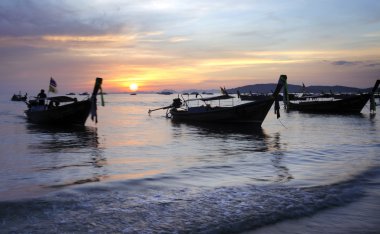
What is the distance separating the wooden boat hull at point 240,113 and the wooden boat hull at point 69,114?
9183 millimetres

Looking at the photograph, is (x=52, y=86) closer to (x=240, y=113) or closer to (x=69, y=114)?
(x=69, y=114)

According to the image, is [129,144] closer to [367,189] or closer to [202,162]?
[202,162]

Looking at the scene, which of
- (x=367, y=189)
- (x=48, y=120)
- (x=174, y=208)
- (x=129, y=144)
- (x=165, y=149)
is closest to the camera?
(x=174, y=208)

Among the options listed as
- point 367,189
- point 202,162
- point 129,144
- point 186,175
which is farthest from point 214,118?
point 367,189

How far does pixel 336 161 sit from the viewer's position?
471 inches

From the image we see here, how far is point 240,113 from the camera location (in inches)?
1099

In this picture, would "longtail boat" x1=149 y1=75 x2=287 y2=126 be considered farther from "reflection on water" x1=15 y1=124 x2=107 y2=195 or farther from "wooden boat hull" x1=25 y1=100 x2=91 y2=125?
"reflection on water" x1=15 y1=124 x2=107 y2=195

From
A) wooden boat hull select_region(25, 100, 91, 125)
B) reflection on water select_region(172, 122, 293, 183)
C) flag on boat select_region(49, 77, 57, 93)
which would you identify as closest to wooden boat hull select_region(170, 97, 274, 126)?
reflection on water select_region(172, 122, 293, 183)

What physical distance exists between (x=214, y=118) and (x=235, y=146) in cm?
1287

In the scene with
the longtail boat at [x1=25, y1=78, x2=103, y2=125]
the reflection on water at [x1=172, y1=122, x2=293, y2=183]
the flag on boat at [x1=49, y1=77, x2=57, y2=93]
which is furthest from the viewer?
the flag on boat at [x1=49, y1=77, x2=57, y2=93]

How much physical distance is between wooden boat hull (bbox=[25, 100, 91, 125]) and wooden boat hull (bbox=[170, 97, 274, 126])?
9.18 metres

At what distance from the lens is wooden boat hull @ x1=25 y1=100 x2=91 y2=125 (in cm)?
2824

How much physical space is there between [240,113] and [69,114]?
13.3 metres

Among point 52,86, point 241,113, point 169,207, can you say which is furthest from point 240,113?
point 169,207
